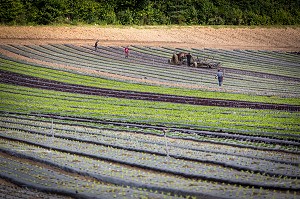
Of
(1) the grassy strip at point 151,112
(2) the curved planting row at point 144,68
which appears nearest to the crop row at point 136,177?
(1) the grassy strip at point 151,112

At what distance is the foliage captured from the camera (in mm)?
75625

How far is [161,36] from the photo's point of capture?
234 ft

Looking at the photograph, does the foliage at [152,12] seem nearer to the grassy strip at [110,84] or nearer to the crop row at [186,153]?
the grassy strip at [110,84]

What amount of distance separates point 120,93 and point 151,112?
8.67 m

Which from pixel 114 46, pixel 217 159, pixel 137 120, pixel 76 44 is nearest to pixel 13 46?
pixel 76 44

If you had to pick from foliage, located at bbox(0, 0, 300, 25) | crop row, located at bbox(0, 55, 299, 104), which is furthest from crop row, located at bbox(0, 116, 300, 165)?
foliage, located at bbox(0, 0, 300, 25)

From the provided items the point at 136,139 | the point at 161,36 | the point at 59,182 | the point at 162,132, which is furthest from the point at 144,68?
the point at 59,182

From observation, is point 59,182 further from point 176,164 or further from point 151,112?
point 151,112

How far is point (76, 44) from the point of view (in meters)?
65.1

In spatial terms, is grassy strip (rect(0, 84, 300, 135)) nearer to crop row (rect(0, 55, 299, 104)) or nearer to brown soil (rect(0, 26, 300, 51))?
crop row (rect(0, 55, 299, 104))

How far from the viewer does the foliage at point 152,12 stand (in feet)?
248

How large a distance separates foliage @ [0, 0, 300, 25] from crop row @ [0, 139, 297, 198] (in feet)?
186

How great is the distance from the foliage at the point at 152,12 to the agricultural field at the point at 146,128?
19748mm

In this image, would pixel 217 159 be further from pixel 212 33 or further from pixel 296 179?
pixel 212 33
